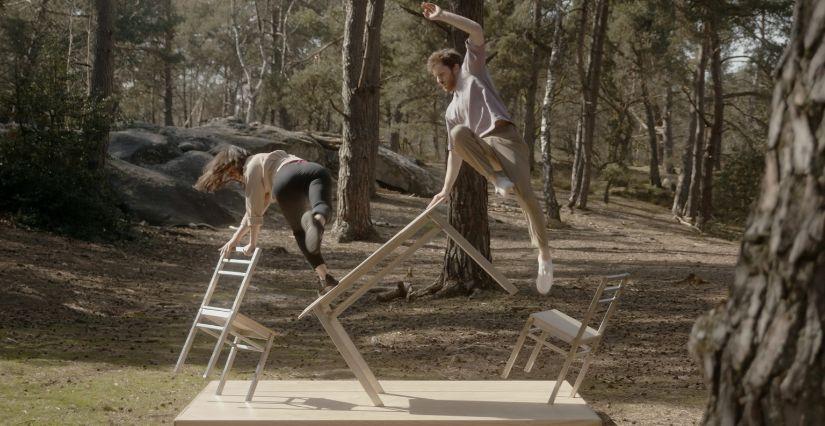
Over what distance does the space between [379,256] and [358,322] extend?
15.2 ft

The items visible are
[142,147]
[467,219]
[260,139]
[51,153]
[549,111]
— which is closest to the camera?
[467,219]

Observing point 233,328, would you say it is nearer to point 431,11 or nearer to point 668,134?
point 431,11

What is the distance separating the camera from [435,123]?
30.8 m

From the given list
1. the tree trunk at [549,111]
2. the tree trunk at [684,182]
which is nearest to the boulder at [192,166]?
the tree trunk at [549,111]

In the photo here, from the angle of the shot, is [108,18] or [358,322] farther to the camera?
[108,18]

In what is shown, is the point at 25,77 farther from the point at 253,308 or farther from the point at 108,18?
the point at 253,308

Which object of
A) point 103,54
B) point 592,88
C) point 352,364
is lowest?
point 352,364

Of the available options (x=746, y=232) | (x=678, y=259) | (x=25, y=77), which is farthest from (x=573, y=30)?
(x=746, y=232)

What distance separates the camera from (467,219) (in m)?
9.73

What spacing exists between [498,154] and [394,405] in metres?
1.60

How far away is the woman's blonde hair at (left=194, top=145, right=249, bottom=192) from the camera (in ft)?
18.4

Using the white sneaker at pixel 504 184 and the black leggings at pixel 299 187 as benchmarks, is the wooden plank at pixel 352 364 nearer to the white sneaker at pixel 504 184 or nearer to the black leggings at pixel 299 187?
the black leggings at pixel 299 187

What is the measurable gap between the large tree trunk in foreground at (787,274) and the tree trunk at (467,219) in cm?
671

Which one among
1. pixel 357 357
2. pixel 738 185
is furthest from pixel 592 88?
pixel 357 357
